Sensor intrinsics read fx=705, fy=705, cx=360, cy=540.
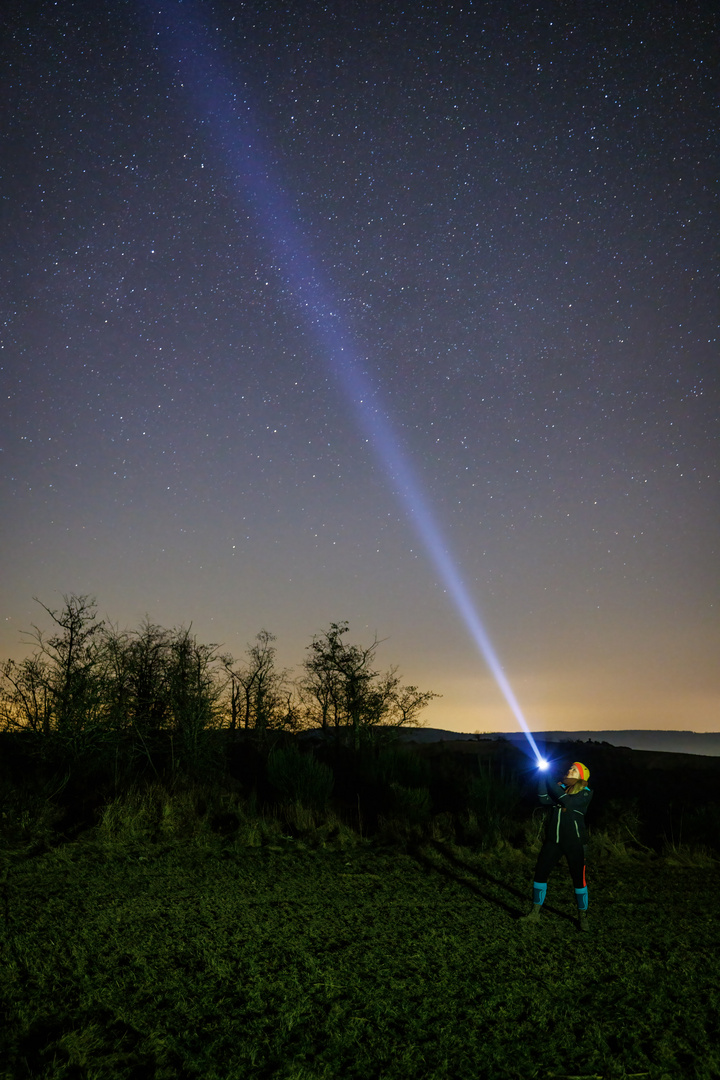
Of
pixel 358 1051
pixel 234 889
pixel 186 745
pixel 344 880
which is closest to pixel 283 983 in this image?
pixel 358 1051

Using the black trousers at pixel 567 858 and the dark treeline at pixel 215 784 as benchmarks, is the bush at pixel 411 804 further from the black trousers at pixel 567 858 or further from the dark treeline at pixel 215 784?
the black trousers at pixel 567 858

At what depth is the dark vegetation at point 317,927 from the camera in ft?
13.2

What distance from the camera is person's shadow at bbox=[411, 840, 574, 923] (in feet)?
24.6

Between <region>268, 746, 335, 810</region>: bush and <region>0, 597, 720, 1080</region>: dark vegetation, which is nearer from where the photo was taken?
<region>0, 597, 720, 1080</region>: dark vegetation

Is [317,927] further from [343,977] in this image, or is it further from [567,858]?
[567,858]

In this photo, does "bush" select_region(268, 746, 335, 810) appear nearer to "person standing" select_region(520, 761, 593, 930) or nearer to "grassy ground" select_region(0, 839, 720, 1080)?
"grassy ground" select_region(0, 839, 720, 1080)

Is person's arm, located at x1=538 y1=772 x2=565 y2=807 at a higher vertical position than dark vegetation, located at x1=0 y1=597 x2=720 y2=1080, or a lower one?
higher

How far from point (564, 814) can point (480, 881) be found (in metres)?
2.37

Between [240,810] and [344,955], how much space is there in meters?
6.55

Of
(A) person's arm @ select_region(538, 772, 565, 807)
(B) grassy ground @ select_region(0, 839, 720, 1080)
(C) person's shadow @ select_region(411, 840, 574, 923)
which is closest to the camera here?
(B) grassy ground @ select_region(0, 839, 720, 1080)

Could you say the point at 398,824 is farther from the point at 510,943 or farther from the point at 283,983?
the point at 283,983

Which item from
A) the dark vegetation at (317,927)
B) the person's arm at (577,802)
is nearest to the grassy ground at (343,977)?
the dark vegetation at (317,927)

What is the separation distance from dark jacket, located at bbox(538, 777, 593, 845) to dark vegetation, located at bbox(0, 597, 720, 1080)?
32.3 inches

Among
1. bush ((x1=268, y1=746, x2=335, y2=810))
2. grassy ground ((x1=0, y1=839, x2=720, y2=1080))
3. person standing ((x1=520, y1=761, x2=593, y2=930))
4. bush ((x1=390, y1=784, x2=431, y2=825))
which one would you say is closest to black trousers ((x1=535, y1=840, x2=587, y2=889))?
person standing ((x1=520, y1=761, x2=593, y2=930))
